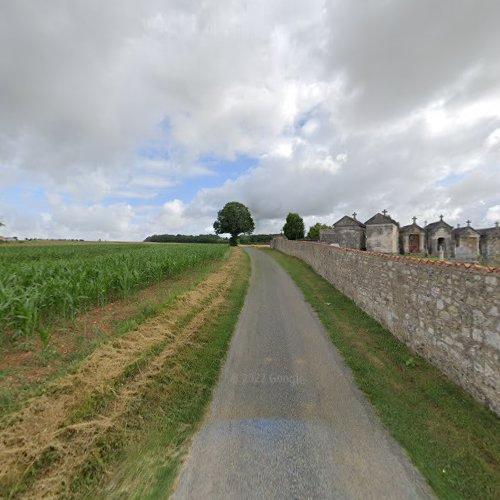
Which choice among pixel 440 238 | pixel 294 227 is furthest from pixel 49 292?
pixel 294 227

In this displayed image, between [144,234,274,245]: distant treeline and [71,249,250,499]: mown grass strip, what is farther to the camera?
[144,234,274,245]: distant treeline

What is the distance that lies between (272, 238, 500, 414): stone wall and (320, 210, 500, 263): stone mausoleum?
2770 centimetres

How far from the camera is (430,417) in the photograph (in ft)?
11.3

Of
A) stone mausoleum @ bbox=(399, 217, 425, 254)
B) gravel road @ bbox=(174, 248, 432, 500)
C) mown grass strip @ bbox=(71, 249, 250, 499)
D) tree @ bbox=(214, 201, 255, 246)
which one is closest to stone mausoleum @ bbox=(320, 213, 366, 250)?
stone mausoleum @ bbox=(399, 217, 425, 254)

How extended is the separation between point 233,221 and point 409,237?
40.7 meters

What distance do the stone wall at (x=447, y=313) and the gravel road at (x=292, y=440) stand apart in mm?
1833

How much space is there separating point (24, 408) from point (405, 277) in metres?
7.46

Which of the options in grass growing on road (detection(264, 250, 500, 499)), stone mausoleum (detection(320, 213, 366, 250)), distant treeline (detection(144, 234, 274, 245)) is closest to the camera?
grass growing on road (detection(264, 250, 500, 499))

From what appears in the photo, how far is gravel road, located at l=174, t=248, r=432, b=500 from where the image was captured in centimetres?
245

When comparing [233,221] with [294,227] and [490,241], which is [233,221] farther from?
[490,241]

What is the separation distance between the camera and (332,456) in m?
2.80

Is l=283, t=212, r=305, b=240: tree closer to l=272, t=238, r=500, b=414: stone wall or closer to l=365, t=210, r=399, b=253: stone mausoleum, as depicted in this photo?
l=365, t=210, r=399, b=253: stone mausoleum

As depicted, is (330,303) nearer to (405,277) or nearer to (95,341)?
(405,277)

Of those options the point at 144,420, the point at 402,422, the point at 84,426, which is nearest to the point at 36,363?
the point at 84,426
